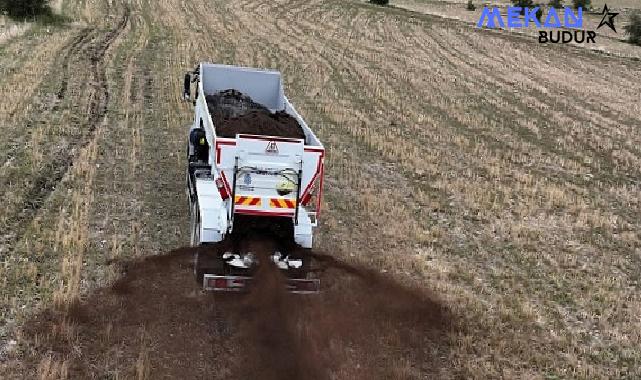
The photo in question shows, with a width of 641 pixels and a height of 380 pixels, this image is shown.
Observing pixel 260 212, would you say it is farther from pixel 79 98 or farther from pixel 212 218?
pixel 79 98

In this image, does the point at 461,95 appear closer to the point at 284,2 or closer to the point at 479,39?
the point at 479,39

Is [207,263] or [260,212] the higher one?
[260,212]

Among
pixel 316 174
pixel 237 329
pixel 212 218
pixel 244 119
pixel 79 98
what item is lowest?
pixel 237 329

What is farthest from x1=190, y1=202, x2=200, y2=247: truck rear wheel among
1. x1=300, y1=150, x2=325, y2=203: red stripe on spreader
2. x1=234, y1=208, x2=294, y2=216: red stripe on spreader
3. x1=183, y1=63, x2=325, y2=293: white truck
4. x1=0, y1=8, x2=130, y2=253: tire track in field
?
x1=0, y1=8, x2=130, y2=253: tire track in field

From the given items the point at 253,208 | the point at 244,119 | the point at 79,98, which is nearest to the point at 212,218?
the point at 253,208

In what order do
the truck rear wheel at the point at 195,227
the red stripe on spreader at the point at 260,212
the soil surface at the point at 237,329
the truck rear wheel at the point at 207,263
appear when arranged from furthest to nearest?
the truck rear wheel at the point at 195,227 → the red stripe on spreader at the point at 260,212 → the truck rear wheel at the point at 207,263 → the soil surface at the point at 237,329

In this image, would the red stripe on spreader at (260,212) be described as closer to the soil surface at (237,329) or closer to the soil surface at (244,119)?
the soil surface at (237,329)

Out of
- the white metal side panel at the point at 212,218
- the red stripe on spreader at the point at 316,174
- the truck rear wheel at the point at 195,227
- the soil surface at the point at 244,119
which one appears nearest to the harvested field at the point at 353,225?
the truck rear wheel at the point at 195,227
